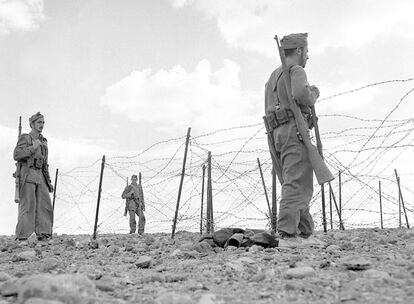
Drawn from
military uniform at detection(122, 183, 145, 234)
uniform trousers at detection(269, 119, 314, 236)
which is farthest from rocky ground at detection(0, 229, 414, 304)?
military uniform at detection(122, 183, 145, 234)

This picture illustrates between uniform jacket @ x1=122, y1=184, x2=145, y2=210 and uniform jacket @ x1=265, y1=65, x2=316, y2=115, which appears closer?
uniform jacket @ x1=265, y1=65, x2=316, y2=115

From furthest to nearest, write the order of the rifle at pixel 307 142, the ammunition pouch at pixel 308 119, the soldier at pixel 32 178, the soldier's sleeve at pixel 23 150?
the soldier at pixel 32 178 < the soldier's sleeve at pixel 23 150 < the ammunition pouch at pixel 308 119 < the rifle at pixel 307 142

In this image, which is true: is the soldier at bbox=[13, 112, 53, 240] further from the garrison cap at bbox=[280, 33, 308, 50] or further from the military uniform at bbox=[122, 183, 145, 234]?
the military uniform at bbox=[122, 183, 145, 234]

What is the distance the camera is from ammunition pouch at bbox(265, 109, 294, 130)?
561cm

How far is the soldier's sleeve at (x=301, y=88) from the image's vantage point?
5.48 m

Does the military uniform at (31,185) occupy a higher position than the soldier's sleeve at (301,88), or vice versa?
the soldier's sleeve at (301,88)

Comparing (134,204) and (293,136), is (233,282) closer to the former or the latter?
(293,136)

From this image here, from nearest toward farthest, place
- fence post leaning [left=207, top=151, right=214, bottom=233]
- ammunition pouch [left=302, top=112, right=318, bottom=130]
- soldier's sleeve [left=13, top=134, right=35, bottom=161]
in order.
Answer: ammunition pouch [left=302, top=112, right=318, bottom=130] < soldier's sleeve [left=13, top=134, right=35, bottom=161] < fence post leaning [left=207, top=151, right=214, bottom=233]

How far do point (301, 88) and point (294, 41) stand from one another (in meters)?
0.73

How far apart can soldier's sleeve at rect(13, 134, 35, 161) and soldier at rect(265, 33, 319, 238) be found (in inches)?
191

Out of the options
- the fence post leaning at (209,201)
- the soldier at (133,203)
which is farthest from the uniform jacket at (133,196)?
the fence post leaning at (209,201)

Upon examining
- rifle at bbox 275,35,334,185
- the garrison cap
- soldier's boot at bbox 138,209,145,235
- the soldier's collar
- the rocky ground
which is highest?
the garrison cap

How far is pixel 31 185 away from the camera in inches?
354

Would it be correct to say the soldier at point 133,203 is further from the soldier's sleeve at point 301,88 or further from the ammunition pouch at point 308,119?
the soldier's sleeve at point 301,88
